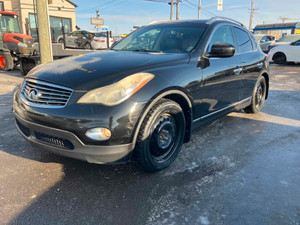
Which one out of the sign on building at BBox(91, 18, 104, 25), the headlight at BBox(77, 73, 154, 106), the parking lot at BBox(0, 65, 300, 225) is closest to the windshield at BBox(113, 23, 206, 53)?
the headlight at BBox(77, 73, 154, 106)

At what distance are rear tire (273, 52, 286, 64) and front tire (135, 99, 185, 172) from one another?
1387 centimetres

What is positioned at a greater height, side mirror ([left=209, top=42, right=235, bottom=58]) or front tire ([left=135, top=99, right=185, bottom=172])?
side mirror ([left=209, top=42, right=235, bottom=58])

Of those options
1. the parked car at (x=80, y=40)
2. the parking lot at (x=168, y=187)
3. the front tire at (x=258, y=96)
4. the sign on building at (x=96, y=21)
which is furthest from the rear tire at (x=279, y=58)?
the sign on building at (x=96, y=21)

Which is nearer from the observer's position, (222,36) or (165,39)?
(165,39)

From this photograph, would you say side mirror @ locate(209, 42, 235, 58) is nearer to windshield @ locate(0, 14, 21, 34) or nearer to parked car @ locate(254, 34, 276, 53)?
windshield @ locate(0, 14, 21, 34)

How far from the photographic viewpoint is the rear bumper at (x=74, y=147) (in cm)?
230

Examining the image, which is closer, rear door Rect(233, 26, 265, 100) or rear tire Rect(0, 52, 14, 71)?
rear door Rect(233, 26, 265, 100)

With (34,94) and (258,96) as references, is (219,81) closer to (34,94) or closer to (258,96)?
(258,96)

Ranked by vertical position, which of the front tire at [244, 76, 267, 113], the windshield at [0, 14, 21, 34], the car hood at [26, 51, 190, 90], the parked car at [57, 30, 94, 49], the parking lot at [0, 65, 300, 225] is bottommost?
the parking lot at [0, 65, 300, 225]

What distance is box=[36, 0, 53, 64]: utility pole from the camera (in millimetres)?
6852

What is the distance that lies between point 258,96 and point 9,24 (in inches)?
449

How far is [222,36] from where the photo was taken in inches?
149

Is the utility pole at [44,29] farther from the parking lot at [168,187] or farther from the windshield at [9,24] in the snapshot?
the windshield at [9,24]

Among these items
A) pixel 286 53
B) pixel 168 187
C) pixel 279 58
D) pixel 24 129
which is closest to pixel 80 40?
A: pixel 279 58
